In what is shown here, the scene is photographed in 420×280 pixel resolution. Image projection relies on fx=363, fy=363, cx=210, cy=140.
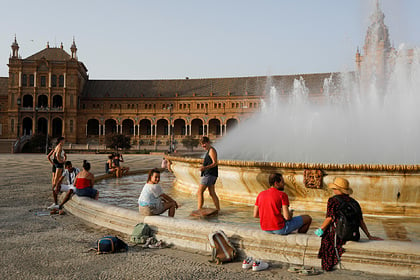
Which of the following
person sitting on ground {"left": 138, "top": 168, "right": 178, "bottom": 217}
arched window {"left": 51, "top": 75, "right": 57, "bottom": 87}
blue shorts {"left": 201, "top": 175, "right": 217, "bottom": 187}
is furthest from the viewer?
arched window {"left": 51, "top": 75, "right": 57, "bottom": 87}

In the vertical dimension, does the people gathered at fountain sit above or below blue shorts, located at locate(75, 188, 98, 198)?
above

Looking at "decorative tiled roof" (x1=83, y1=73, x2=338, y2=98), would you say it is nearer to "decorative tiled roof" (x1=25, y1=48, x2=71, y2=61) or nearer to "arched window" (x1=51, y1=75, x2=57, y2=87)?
"arched window" (x1=51, y1=75, x2=57, y2=87)

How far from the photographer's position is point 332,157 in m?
10.7

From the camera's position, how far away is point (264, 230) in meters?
4.72

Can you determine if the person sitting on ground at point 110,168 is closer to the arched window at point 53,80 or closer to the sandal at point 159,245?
the sandal at point 159,245

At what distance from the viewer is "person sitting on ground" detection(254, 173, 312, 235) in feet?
15.1

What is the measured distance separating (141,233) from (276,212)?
207 centimetres

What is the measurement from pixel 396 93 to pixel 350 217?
13.7m

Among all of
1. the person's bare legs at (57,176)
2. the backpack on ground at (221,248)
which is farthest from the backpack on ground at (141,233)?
the person's bare legs at (57,176)

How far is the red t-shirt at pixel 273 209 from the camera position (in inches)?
182

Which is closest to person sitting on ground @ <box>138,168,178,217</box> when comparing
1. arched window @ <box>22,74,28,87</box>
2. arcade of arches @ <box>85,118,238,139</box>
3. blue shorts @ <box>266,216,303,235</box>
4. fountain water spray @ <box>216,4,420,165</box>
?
blue shorts @ <box>266,216,303,235</box>

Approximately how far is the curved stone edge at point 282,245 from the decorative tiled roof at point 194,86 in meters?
64.8

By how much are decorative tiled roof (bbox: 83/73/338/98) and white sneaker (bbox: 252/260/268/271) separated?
2589 inches

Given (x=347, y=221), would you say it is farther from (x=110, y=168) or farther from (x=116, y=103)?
(x=116, y=103)
